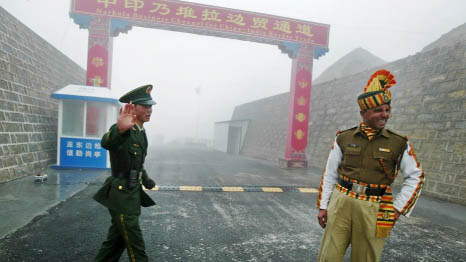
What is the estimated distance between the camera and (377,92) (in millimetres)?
1982

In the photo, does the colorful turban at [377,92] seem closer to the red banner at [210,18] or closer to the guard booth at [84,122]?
the guard booth at [84,122]

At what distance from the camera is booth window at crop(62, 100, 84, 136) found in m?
8.88

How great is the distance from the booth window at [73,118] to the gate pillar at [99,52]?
957 mm

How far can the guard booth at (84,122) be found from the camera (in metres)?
8.17

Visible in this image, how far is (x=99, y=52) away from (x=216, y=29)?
4.53 m

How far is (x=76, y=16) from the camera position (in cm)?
970

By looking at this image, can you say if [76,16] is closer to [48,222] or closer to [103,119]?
[103,119]

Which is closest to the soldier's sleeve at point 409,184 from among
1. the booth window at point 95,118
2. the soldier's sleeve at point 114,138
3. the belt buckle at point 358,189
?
the belt buckle at point 358,189

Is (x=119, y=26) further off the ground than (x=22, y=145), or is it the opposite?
(x=119, y=26)

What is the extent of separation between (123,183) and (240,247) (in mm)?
1711

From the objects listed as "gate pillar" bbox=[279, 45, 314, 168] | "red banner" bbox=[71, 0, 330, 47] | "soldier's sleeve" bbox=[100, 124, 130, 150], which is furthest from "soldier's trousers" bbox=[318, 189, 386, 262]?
"red banner" bbox=[71, 0, 330, 47]

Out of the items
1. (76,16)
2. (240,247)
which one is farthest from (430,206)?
(76,16)

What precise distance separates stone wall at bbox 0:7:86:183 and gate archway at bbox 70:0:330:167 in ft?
4.66

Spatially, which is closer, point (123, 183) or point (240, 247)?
point (123, 183)
